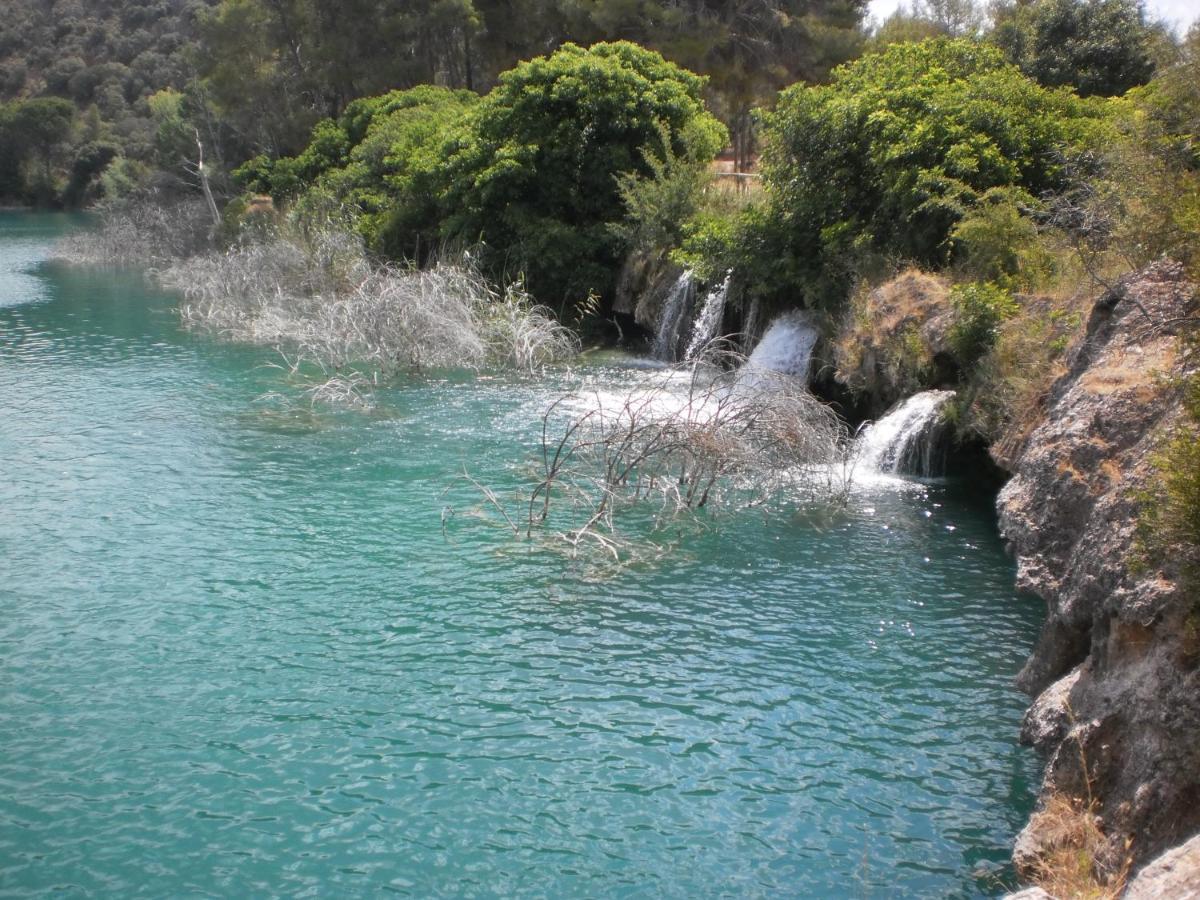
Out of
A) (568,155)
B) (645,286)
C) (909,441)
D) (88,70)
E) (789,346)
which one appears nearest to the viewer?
(909,441)

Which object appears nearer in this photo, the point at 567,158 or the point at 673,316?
the point at 673,316

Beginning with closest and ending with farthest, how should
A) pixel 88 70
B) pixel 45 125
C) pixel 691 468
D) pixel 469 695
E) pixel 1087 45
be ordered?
pixel 469 695 → pixel 691 468 → pixel 1087 45 → pixel 45 125 → pixel 88 70

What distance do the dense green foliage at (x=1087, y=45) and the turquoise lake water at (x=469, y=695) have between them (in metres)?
13.3

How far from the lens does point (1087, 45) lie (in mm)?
21969

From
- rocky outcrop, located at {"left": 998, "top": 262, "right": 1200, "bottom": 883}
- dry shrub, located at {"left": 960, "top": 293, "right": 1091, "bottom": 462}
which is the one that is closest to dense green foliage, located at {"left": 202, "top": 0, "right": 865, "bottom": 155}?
dry shrub, located at {"left": 960, "top": 293, "right": 1091, "bottom": 462}

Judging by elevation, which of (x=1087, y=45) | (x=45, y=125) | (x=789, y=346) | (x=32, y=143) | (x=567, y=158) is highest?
(x=45, y=125)

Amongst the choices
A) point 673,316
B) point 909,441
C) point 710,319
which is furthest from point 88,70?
point 909,441

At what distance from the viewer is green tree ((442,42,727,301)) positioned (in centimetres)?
2403

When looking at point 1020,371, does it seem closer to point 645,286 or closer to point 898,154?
point 898,154

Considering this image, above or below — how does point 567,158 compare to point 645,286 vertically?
above

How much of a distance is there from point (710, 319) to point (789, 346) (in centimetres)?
245

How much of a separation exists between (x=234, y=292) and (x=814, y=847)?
22.3 m

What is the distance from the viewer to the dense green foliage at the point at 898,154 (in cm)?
1557

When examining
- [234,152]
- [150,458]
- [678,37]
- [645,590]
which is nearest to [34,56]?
[234,152]
